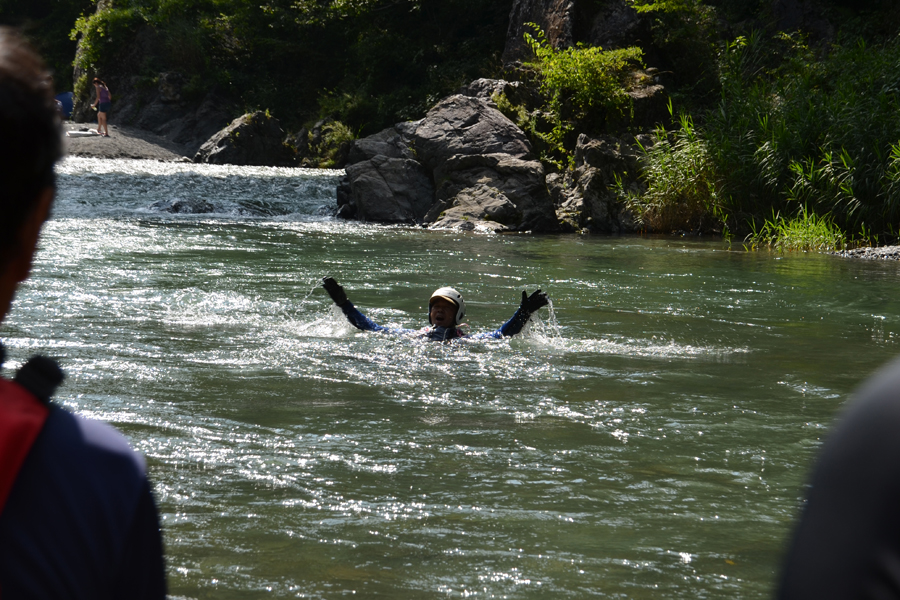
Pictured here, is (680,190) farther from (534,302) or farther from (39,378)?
(39,378)

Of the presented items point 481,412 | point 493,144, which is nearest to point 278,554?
point 481,412

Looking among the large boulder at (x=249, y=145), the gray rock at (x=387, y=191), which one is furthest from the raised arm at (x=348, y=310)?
the large boulder at (x=249, y=145)

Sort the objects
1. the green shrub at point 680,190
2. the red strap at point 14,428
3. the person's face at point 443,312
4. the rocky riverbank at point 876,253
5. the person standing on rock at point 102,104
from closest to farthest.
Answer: the red strap at point 14,428, the person's face at point 443,312, the rocky riverbank at point 876,253, the green shrub at point 680,190, the person standing on rock at point 102,104

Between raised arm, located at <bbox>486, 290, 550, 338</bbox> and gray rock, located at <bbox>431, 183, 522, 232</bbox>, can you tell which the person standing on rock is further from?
raised arm, located at <bbox>486, 290, 550, 338</bbox>

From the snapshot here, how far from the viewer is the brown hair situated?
1.13m

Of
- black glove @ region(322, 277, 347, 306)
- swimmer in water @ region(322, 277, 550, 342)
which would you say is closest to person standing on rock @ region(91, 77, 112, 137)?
black glove @ region(322, 277, 347, 306)

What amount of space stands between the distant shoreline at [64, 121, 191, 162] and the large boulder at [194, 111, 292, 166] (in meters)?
1.07

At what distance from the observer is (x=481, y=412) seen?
6.20 metres

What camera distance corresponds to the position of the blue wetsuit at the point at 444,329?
8.56 metres

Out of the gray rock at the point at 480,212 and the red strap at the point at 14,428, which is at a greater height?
the gray rock at the point at 480,212

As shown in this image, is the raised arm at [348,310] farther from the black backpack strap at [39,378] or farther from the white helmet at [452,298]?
the black backpack strap at [39,378]

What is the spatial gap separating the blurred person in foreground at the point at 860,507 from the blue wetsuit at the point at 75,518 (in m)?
Result: 0.80

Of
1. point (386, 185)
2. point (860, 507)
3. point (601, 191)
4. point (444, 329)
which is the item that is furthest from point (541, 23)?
point (860, 507)

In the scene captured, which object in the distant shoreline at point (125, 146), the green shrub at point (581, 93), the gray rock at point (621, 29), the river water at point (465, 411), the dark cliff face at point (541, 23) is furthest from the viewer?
the distant shoreline at point (125, 146)
